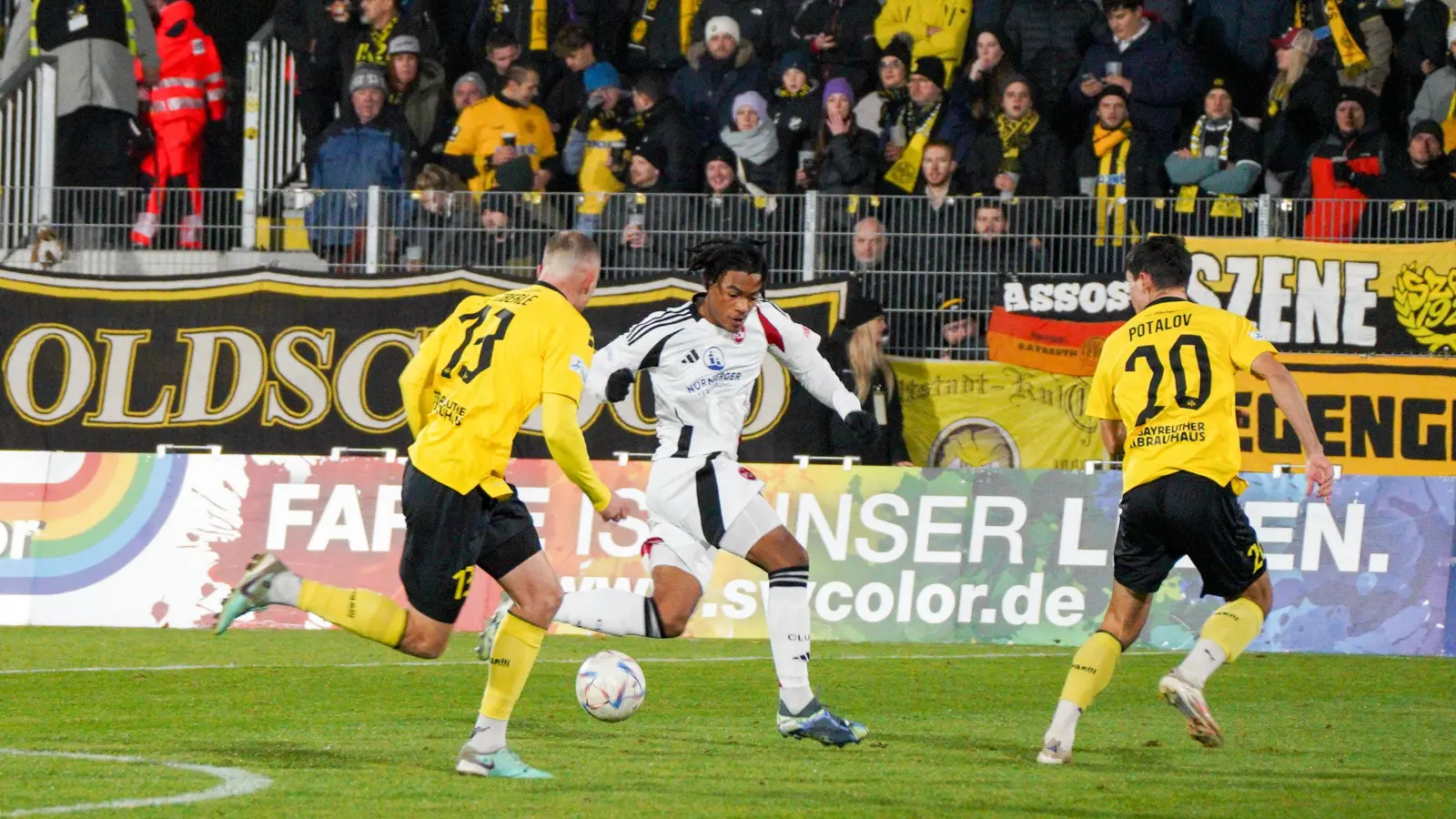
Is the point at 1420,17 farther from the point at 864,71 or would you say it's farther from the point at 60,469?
the point at 60,469

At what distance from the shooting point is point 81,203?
1716 centimetres

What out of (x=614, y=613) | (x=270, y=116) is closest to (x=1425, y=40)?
(x=270, y=116)

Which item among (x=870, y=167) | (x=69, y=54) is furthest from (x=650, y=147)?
(x=69, y=54)

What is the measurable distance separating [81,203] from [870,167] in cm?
651

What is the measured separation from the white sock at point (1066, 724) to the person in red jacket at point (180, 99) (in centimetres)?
1279

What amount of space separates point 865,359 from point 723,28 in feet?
13.4

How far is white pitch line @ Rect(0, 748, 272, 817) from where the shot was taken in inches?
256

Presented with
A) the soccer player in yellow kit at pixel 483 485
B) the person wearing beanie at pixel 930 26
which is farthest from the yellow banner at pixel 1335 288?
the soccer player in yellow kit at pixel 483 485

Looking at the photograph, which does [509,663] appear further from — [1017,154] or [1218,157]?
[1218,157]

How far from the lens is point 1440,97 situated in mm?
16906

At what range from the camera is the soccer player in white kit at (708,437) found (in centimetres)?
885

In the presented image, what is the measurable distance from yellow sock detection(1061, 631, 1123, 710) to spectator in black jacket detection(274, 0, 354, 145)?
12531 mm

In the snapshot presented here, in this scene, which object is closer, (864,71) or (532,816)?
(532,816)

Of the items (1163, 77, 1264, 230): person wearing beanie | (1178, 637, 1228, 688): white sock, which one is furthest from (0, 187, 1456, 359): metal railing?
(1178, 637, 1228, 688): white sock
